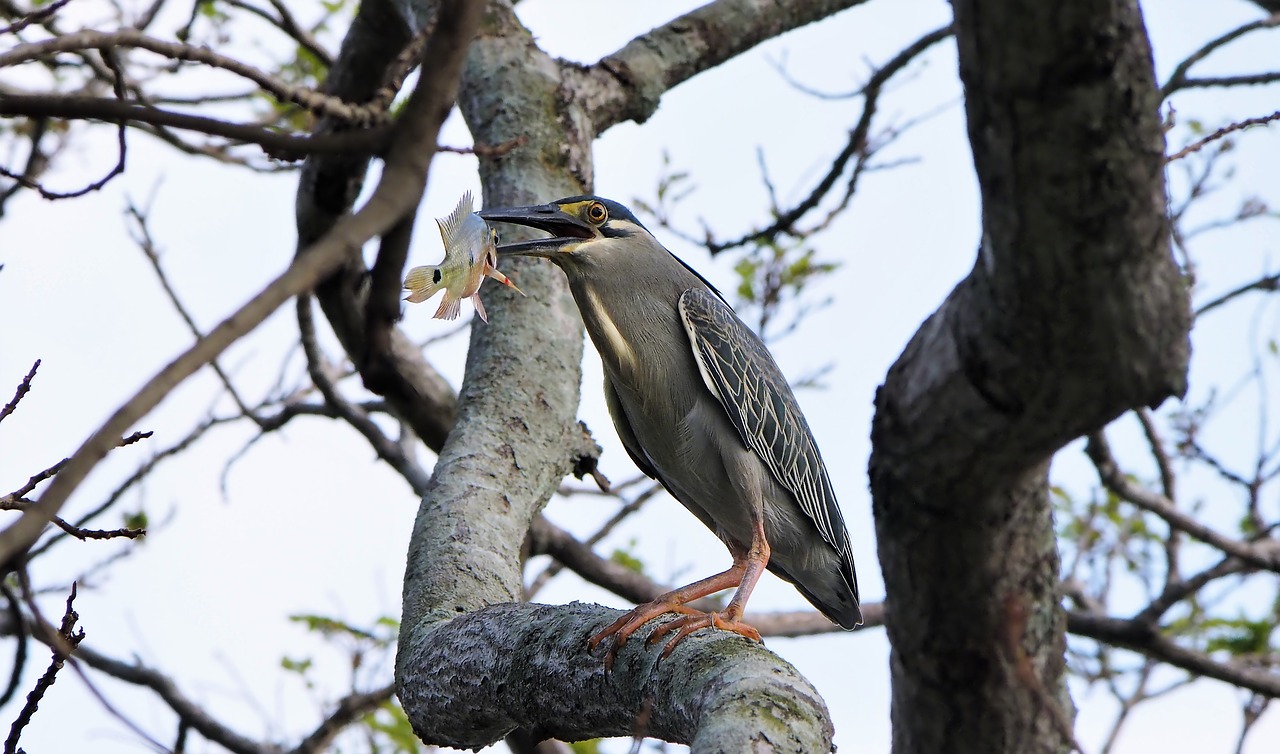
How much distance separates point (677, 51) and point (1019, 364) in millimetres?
3739

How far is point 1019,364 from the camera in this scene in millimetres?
1547

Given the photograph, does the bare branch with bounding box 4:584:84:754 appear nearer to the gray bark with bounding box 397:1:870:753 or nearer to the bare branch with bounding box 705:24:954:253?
the gray bark with bounding box 397:1:870:753

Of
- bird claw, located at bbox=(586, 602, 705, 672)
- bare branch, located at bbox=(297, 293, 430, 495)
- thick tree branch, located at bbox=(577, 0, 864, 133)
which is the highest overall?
thick tree branch, located at bbox=(577, 0, 864, 133)

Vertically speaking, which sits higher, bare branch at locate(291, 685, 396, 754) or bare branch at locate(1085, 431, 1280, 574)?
bare branch at locate(1085, 431, 1280, 574)

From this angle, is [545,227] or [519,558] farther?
[545,227]

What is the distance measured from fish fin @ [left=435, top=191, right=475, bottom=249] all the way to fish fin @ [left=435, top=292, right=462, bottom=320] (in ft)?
0.44

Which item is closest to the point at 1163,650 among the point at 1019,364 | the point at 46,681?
the point at 1019,364

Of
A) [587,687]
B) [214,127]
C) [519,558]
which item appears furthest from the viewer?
[519,558]

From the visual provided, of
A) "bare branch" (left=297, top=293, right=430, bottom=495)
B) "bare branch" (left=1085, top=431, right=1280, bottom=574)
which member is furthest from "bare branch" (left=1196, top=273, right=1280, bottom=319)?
"bare branch" (left=297, top=293, right=430, bottom=495)

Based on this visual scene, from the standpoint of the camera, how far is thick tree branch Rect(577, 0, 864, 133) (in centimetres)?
476

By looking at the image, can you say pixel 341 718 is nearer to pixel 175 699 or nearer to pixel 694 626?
pixel 175 699

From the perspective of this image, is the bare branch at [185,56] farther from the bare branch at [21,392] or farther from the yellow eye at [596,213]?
the yellow eye at [596,213]

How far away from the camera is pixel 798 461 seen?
409 centimetres

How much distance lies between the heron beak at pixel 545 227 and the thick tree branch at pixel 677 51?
0.82m
